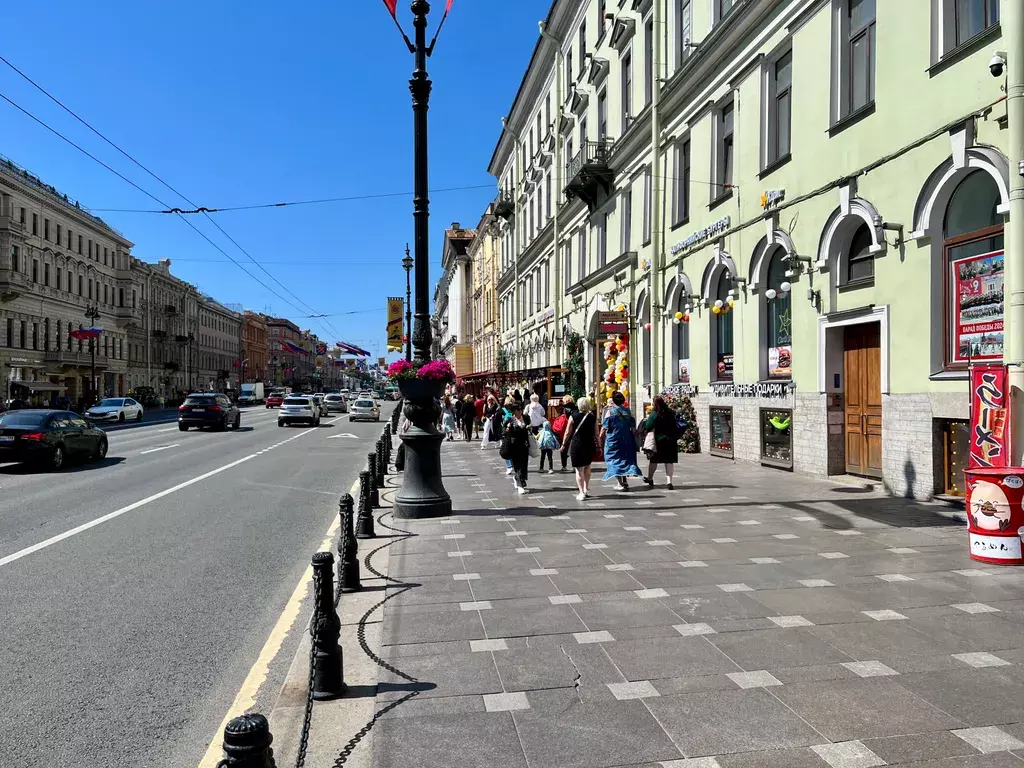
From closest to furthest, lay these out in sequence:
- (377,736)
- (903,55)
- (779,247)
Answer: (377,736) → (903,55) → (779,247)

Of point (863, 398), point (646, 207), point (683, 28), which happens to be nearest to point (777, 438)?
point (863, 398)

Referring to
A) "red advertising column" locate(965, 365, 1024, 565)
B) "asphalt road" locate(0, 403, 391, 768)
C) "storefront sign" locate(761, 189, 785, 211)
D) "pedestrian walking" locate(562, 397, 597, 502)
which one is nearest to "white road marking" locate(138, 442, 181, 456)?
"asphalt road" locate(0, 403, 391, 768)

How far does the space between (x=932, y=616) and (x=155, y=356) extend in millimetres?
88417

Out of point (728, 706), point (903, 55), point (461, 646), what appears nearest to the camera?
point (728, 706)

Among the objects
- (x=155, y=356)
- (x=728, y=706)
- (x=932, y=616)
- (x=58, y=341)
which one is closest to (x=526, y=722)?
(x=728, y=706)

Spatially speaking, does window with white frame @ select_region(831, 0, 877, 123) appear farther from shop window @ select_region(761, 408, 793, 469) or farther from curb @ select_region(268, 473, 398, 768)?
curb @ select_region(268, 473, 398, 768)

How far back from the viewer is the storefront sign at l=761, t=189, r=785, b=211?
46.0ft

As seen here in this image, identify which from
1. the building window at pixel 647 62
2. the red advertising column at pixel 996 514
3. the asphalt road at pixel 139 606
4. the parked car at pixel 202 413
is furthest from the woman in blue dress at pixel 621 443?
the parked car at pixel 202 413

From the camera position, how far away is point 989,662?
4371mm

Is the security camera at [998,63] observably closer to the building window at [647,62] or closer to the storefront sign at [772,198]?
the storefront sign at [772,198]

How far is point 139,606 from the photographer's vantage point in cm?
596

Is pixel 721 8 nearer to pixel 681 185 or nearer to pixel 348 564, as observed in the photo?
pixel 681 185

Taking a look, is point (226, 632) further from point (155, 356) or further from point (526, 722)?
point (155, 356)

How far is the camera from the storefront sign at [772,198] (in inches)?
552
